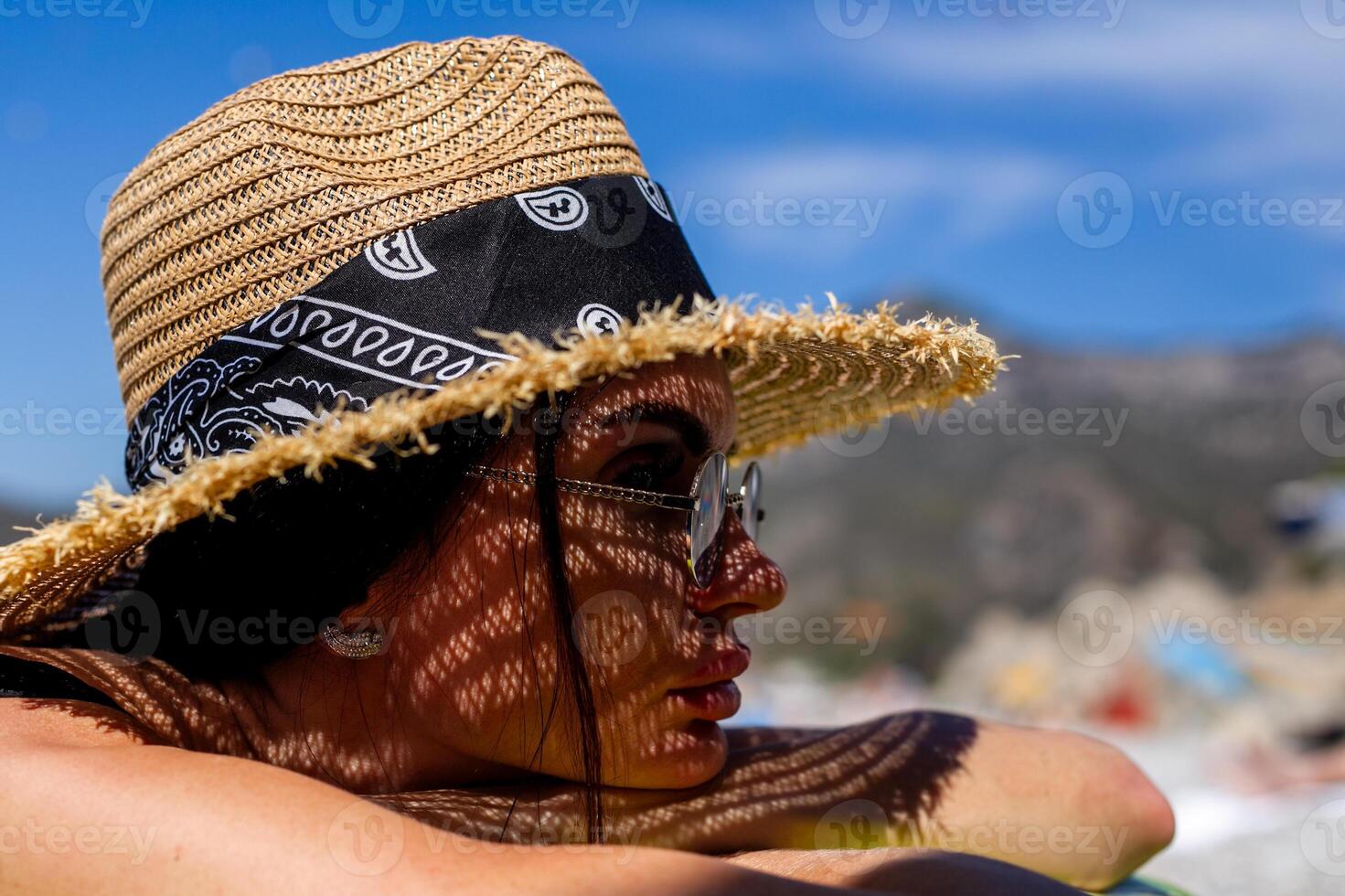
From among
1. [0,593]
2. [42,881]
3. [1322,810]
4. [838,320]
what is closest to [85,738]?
[42,881]

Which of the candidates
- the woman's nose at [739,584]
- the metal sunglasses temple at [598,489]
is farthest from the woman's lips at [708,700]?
the metal sunglasses temple at [598,489]

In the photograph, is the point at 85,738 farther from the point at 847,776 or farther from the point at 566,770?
the point at 847,776

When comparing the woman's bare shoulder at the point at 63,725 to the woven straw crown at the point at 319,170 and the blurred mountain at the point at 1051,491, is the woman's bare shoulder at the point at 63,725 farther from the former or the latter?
the blurred mountain at the point at 1051,491

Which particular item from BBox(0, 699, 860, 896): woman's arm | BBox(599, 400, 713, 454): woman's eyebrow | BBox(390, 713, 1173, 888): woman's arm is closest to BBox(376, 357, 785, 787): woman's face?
BBox(599, 400, 713, 454): woman's eyebrow

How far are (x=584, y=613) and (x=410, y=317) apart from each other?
0.52 metres

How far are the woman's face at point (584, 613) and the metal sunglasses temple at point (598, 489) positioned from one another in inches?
0.4

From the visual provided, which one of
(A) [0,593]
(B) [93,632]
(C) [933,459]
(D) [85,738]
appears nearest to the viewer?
(D) [85,738]

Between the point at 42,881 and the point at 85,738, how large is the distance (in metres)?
0.22

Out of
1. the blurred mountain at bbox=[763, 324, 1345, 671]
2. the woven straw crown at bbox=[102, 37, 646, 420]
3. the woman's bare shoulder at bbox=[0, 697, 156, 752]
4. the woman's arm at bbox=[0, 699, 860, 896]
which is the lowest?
the woman's arm at bbox=[0, 699, 860, 896]

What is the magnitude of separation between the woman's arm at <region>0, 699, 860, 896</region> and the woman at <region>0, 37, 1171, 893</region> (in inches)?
7.5

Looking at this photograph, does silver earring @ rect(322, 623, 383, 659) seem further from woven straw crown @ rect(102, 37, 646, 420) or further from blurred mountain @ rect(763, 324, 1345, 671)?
blurred mountain @ rect(763, 324, 1345, 671)

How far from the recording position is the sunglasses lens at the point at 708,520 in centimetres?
179

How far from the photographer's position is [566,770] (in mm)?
1728

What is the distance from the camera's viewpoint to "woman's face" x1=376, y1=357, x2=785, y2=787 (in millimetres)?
1658
